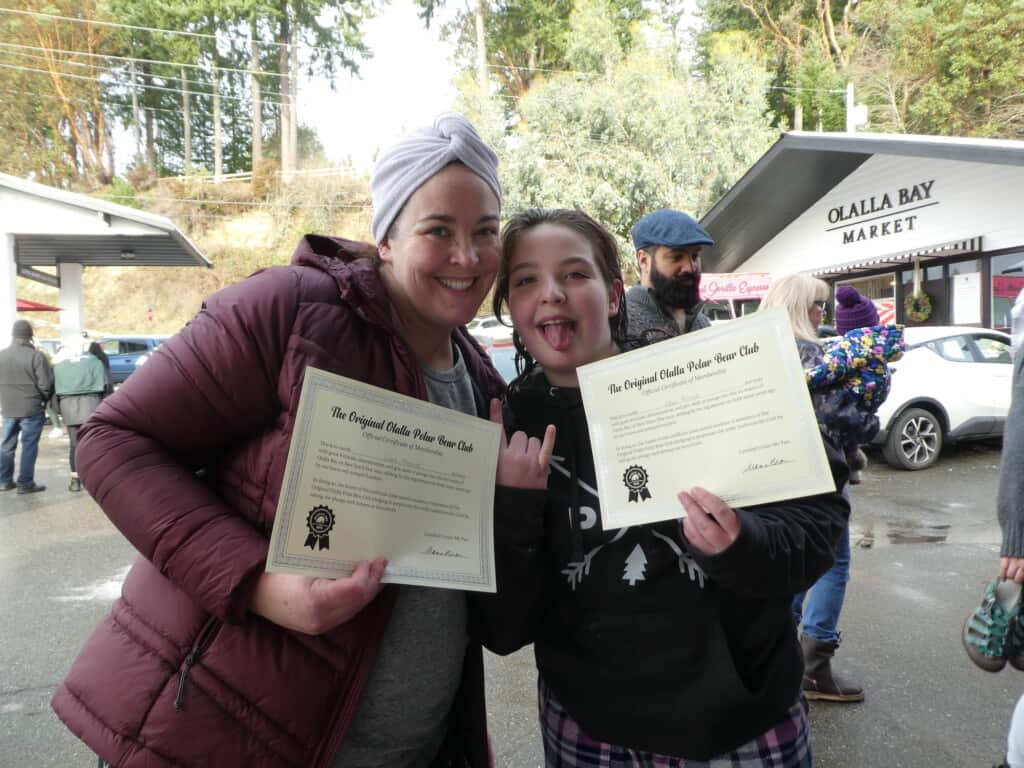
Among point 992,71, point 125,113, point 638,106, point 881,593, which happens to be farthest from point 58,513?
point 125,113

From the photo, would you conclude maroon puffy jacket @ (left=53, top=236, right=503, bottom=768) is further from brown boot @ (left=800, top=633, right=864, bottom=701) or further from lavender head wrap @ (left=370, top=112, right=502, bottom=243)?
brown boot @ (left=800, top=633, right=864, bottom=701)

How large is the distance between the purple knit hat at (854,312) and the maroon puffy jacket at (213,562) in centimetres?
385

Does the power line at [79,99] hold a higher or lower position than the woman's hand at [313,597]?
higher

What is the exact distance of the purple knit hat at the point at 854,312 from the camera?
4180 mm

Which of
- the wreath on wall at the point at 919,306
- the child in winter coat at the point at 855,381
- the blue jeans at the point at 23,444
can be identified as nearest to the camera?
the child in winter coat at the point at 855,381

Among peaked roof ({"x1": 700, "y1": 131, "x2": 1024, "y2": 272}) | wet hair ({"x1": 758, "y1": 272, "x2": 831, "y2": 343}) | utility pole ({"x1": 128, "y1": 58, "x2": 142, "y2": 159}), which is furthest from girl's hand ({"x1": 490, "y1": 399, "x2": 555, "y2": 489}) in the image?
utility pole ({"x1": 128, "y1": 58, "x2": 142, "y2": 159})

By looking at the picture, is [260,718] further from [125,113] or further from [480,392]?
[125,113]

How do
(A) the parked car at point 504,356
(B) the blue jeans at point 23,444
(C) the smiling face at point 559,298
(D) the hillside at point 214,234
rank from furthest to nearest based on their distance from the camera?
(D) the hillside at point 214,234 < (A) the parked car at point 504,356 < (B) the blue jeans at point 23,444 < (C) the smiling face at point 559,298

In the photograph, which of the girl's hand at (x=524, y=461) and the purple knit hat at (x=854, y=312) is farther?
the purple knit hat at (x=854, y=312)

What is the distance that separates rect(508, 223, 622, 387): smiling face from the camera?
1461 mm

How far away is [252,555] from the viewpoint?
1104 mm

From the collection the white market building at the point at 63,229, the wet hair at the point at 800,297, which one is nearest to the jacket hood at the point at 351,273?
the wet hair at the point at 800,297

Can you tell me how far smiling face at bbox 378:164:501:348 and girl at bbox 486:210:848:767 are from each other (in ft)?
0.48
